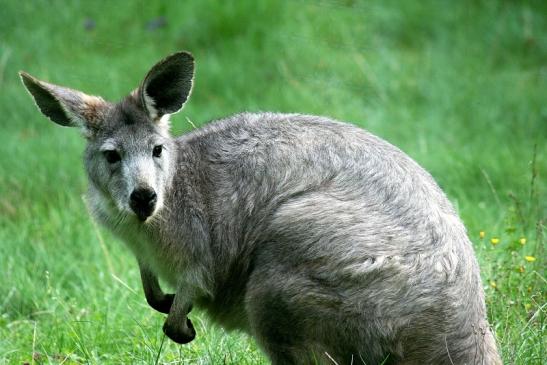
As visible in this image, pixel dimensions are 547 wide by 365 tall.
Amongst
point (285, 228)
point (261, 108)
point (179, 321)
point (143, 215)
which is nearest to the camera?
point (285, 228)

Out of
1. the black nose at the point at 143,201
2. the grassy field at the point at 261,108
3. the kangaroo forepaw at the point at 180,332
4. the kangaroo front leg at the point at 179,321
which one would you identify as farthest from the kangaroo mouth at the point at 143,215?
the grassy field at the point at 261,108

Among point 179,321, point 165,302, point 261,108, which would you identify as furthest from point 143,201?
point 261,108

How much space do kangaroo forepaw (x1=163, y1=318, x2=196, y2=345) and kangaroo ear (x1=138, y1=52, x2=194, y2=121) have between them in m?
1.14

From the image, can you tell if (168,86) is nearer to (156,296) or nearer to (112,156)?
(112,156)

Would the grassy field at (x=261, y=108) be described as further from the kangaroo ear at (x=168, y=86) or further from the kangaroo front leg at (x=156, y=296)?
the kangaroo ear at (x=168, y=86)

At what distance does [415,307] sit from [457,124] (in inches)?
227

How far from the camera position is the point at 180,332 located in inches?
209

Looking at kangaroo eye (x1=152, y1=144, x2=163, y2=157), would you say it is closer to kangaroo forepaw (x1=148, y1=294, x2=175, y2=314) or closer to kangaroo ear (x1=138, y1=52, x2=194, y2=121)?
kangaroo ear (x1=138, y1=52, x2=194, y2=121)

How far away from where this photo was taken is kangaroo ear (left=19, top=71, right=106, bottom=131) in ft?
17.5

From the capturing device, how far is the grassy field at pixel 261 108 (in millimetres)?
5918

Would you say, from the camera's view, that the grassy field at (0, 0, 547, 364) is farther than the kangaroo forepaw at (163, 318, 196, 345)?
Yes

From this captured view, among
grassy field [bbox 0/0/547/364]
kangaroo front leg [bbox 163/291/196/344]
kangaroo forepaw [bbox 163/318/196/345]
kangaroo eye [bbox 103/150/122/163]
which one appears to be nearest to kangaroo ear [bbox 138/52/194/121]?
kangaroo eye [bbox 103/150/122/163]

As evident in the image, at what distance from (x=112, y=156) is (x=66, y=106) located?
0.38m

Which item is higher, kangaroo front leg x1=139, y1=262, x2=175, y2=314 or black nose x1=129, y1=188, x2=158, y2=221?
black nose x1=129, y1=188, x2=158, y2=221
